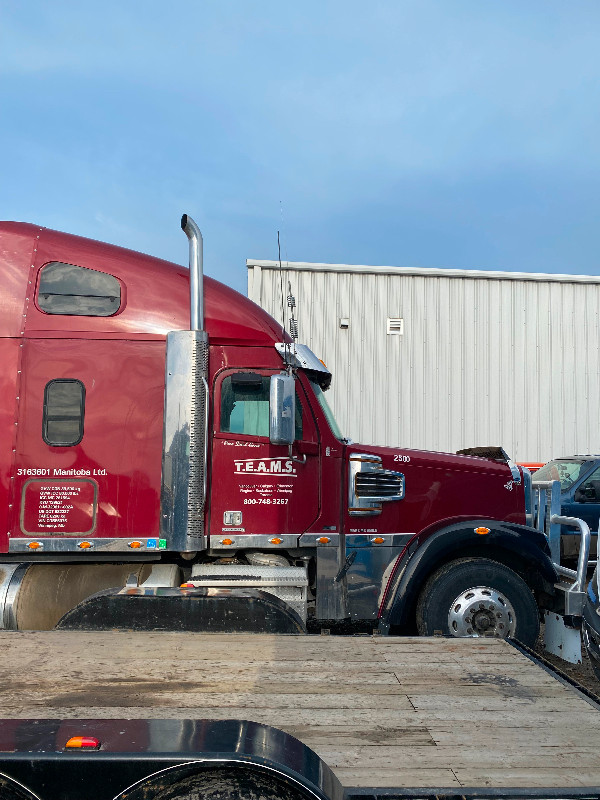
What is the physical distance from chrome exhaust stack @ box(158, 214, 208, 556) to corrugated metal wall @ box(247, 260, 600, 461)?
9.26m

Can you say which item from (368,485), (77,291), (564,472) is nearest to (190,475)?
(368,485)

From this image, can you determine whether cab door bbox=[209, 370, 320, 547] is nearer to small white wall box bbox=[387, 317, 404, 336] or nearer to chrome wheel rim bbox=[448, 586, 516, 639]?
chrome wheel rim bbox=[448, 586, 516, 639]

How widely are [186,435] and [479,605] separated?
2580 millimetres

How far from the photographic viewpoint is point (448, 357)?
581 inches

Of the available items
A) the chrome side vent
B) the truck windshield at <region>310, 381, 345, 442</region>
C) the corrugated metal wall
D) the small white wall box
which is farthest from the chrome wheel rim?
the small white wall box

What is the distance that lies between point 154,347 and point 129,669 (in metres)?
2.78

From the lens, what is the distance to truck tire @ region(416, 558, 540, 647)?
17.4 ft

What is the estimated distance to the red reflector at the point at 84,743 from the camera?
1933mm

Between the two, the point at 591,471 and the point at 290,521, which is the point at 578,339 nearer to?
the point at 591,471

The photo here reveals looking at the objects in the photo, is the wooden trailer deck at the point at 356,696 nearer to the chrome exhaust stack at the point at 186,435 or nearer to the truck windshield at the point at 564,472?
the chrome exhaust stack at the point at 186,435

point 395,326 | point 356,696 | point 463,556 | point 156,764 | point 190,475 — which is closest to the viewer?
point 156,764

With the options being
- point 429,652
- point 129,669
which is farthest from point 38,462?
point 429,652

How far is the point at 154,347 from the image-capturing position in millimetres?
5188

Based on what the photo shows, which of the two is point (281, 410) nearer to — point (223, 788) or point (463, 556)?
point (463, 556)
